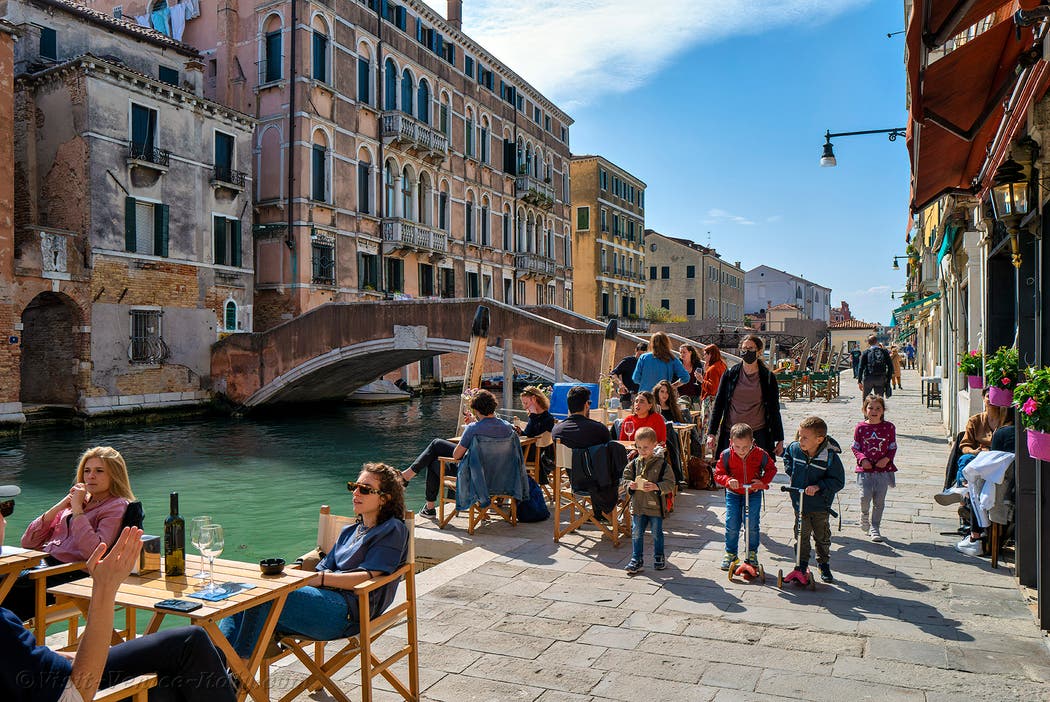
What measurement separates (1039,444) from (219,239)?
22.1 meters

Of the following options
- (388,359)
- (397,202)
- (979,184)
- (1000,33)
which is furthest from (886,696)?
(397,202)

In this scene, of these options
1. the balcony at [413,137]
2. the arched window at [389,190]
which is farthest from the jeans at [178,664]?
the balcony at [413,137]

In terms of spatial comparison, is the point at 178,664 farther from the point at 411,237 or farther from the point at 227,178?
the point at 411,237

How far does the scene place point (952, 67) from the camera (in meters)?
3.76

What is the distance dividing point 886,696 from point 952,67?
279 centimetres

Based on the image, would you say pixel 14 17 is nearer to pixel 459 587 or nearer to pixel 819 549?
pixel 459 587

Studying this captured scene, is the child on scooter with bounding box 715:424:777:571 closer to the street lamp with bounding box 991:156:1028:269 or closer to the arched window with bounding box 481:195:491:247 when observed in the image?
the street lamp with bounding box 991:156:1028:269

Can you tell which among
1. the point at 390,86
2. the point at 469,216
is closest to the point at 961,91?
the point at 390,86

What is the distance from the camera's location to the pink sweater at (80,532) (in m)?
3.86

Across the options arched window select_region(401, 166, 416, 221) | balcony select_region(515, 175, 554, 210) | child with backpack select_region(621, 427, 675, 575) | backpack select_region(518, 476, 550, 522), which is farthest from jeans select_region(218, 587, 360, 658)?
balcony select_region(515, 175, 554, 210)

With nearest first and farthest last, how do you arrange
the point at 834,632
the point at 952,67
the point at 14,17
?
the point at 952,67
the point at 834,632
the point at 14,17

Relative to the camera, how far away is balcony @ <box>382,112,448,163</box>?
86.6 feet

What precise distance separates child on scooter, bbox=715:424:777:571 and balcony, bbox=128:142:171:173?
18916mm

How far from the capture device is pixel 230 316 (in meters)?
23.0
